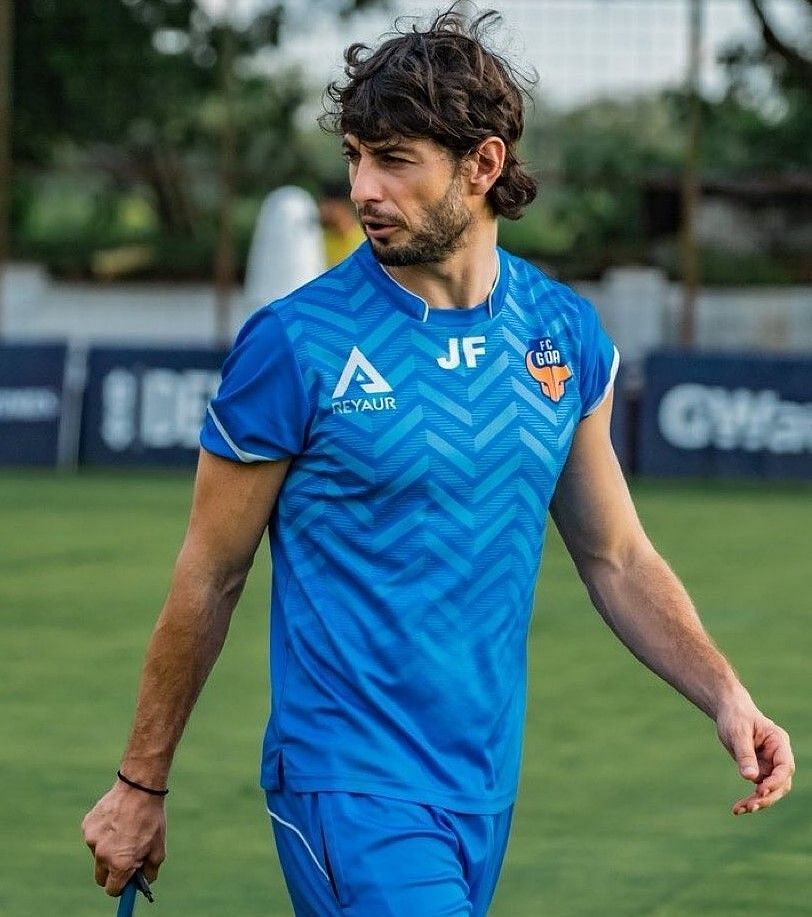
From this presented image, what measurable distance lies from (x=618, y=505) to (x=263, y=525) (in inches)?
27.9

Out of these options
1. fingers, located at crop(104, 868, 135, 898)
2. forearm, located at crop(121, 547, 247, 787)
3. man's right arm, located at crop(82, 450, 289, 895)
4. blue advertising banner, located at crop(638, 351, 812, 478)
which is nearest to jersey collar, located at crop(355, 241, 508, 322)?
man's right arm, located at crop(82, 450, 289, 895)

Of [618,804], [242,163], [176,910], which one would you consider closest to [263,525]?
[176,910]

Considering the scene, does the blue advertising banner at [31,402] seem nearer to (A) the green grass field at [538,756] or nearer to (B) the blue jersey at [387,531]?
(A) the green grass field at [538,756]

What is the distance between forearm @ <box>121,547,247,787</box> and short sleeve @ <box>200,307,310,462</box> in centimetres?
23

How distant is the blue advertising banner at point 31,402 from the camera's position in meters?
19.8

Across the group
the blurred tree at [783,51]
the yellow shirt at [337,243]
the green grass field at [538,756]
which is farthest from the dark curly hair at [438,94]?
the blurred tree at [783,51]

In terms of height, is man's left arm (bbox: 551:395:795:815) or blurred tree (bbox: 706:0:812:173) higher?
man's left arm (bbox: 551:395:795:815)

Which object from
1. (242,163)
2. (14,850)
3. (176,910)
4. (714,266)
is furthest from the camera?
(242,163)

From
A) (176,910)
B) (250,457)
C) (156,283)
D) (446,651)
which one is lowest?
(156,283)

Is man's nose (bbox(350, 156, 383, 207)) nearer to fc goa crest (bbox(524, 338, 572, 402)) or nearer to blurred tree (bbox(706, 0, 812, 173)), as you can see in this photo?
fc goa crest (bbox(524, 338, 572, 402))

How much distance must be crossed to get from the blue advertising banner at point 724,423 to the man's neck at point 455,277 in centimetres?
1587

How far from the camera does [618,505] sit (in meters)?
3.87

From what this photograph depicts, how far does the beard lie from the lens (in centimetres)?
347

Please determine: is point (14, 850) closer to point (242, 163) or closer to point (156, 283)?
point (156, 283)
